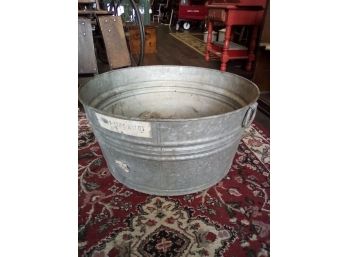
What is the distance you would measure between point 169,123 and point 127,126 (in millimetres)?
123

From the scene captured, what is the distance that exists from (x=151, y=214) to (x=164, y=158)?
0.72 ft

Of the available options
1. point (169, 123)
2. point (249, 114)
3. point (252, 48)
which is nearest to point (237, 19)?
point (252, 48)

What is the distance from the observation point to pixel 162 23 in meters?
6.88

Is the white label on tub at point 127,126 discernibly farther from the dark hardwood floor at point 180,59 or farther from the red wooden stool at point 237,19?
the red wooden stool at point 237,19

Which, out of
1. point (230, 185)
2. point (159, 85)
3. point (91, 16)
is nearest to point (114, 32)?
point (91, 16)

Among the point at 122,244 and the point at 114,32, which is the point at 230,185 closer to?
the point at 122,244

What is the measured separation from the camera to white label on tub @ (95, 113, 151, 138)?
0.73 meters

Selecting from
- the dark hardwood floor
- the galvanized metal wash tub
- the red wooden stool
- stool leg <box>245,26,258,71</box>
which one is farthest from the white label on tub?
stool leg <box>245,26,258,71</box>

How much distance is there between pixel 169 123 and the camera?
714 mm

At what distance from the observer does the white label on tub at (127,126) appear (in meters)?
0.73

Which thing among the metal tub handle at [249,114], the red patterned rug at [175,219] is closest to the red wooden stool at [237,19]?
the red patterned rug at [175,219]

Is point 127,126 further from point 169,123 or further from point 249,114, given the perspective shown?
point 249,114

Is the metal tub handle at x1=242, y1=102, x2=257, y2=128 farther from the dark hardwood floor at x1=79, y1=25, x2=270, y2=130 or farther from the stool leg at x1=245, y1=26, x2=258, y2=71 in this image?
the stool leg at x1=245, y1=26, x2=258, y2=71

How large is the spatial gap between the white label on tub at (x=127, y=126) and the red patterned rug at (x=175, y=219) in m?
0.32
